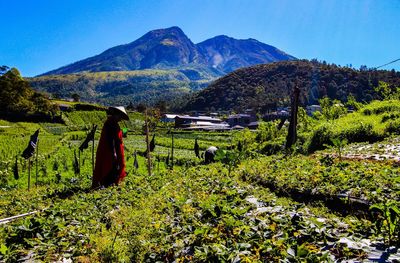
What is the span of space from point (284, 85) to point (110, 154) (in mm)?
127774

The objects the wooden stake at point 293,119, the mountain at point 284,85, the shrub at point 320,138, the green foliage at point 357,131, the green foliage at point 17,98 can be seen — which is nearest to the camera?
the green foliage at point 357,131

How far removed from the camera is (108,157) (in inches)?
469

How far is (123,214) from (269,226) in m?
3.58

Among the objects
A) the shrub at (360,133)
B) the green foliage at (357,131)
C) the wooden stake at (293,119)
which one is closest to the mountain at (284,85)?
the green foliage at (357,131)

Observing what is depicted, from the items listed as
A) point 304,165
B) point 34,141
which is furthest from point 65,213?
point 34,141

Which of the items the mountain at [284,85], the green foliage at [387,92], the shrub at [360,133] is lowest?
the shrub at [360,133]

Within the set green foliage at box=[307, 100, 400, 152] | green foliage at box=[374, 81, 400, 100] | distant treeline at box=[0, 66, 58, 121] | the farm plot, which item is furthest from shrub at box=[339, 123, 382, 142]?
distant treeline at box=[0, 66, 58, 121]

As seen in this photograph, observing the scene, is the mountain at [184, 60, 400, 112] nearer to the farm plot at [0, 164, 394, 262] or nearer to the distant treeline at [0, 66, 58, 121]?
the distant treeline at [0, 66, 58, 121]

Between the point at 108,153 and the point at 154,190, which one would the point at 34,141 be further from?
the point at 154,190

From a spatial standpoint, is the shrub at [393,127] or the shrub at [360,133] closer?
the shrub at [393,127]

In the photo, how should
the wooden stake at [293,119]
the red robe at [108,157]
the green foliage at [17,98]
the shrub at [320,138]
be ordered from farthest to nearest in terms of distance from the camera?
1. the green foliage at [17,98]
2. the wooden stake at [293,119]
3. the shrub at [320,138]
4. the red robe at [108,157]

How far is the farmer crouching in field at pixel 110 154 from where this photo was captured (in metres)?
11.9

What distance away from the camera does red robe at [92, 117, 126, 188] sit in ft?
39.1

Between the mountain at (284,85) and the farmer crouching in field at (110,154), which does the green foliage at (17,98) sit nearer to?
the farmer crouching in field at (110,154)
